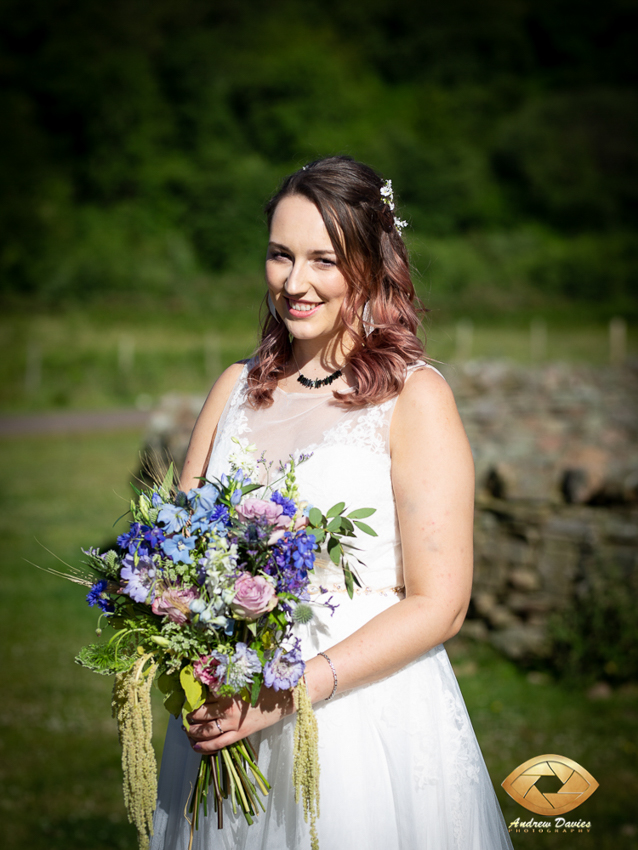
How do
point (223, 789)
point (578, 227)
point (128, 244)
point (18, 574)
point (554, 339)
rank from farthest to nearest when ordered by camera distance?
point (578, 227)
point (128, 244)
point (554, 339)
point (18, 574)
point (223, 789)

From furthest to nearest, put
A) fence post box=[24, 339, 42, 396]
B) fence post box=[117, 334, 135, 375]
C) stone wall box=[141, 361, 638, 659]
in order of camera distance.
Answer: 1. fence post box=[117, 334, 135, 375]
2. fence post box=[24, 339, 42, 396]
3. stone wall box=[141, 361, 638, 659]

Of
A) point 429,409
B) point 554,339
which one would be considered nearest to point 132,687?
point 429,409

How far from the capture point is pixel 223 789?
2.15 metres

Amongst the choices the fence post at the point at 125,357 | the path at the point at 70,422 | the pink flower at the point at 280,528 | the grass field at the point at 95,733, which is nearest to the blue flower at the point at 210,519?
the pink flower at the point at 280,528

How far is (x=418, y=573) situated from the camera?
2180 millimetres

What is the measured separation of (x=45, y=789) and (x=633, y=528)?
463 cm

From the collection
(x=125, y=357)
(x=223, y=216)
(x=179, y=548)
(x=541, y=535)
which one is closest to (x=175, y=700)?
(x=179, y=548)

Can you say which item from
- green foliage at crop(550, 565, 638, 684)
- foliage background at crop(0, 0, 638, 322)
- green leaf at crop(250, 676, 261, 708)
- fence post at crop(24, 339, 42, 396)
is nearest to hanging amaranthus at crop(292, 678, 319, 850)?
green leaf at crop(250, 676, 261, 708)

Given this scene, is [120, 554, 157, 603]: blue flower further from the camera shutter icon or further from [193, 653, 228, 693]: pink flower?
the camera shutter icon

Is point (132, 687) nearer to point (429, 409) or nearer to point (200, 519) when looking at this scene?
point (200, 519)

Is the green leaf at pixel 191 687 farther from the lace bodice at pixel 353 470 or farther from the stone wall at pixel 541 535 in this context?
the stone wall at pixel 541 535

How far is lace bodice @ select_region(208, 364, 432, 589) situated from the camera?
7.60ft

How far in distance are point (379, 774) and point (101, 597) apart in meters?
0.95

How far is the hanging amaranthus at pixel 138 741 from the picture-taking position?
80.6 inches
